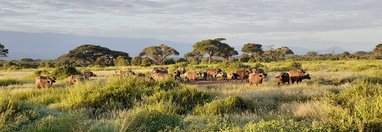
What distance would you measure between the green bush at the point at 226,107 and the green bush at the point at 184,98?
3.05 ft

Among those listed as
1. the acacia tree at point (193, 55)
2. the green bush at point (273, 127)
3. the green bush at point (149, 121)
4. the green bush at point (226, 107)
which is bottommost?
the green bush at point (226, 107)

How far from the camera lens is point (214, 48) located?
253 feet

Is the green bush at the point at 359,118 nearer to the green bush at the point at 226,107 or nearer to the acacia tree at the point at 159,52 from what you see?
A: the green bush at the point at 226,107

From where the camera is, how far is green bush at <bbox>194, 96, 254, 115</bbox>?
10.9 metres

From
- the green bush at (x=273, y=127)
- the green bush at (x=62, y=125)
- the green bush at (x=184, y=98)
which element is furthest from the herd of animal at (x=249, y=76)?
the green bush at (x=273, y=127)

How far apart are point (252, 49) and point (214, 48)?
13763 mm

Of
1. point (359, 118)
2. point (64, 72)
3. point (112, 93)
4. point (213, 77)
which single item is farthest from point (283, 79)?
point (64, 72)

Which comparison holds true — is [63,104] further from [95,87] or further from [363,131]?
[363,131]

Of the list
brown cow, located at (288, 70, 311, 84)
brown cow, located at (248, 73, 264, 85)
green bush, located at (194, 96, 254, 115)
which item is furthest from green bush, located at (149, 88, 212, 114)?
brown cow, located at (288, 70, 311, 84)

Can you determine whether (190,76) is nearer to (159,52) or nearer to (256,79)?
(256,79)

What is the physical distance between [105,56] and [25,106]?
228 feet

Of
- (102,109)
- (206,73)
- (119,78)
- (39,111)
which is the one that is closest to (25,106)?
(39,111)

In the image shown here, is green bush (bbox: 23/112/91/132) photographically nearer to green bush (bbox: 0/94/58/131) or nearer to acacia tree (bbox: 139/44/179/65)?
green bush (bbox: 0/94/58/131)

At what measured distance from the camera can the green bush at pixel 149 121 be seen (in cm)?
720
